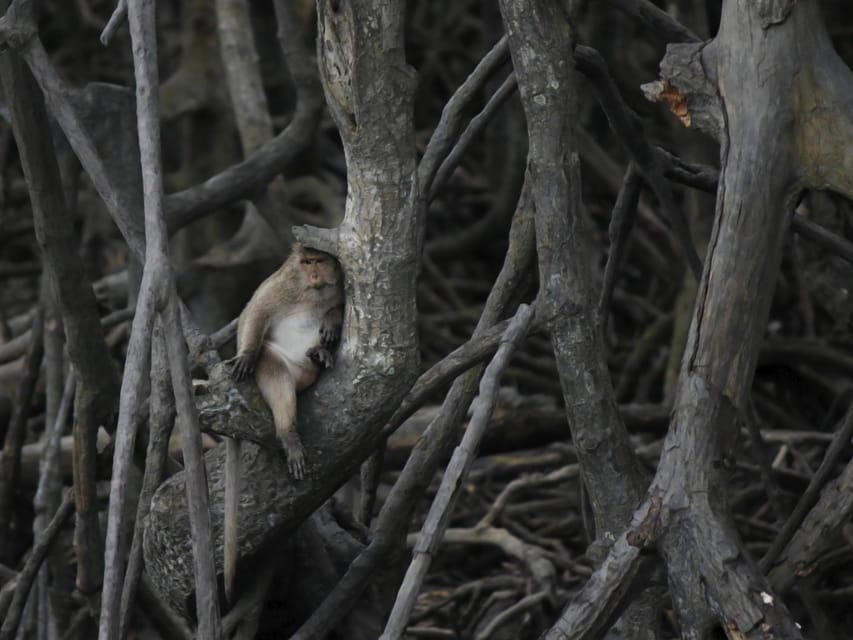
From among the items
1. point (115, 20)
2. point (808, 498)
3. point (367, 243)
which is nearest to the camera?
point (367, 243)

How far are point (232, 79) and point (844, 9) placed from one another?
248 centimetres

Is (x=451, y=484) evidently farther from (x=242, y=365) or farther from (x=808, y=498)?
(x=808, y=498)

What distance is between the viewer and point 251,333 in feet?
9.17

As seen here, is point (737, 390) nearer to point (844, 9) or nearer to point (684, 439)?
point (684, 439)

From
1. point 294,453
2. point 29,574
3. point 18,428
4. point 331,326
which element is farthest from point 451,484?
point 18,428

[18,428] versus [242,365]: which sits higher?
[242,365]

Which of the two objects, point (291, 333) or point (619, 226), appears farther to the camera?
point (619, 226)

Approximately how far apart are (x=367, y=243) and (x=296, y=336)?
1.11 ft

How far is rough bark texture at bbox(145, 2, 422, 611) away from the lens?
2.43m

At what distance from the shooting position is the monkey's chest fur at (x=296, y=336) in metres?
2.67

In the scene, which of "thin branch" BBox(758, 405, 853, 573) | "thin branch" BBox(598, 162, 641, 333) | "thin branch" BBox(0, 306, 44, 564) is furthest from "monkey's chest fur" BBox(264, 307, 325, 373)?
"thin branch" BBox(0, 306, 44, 564)

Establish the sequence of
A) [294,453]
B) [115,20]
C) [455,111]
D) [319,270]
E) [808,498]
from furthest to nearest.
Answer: [455,111]
[808,498]
[319,270]
[115,20]
[294,453]

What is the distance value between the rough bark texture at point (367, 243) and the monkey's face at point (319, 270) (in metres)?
0.25

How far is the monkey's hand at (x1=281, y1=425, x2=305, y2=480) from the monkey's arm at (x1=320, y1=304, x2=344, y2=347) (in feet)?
0.63
